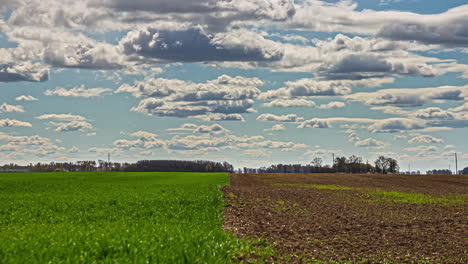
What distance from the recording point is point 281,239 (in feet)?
73.0

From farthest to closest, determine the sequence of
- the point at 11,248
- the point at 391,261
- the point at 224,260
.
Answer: the point at 391,261 < the point at 224,260 < the point at 11,248

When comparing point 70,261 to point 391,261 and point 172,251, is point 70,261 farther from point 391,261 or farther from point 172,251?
point 391,261

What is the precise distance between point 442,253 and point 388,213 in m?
14.5

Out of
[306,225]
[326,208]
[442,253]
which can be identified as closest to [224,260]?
[442,253]

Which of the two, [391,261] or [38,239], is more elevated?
[38,239]

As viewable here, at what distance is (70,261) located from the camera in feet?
43.4

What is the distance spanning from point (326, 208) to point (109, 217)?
16.2 meters

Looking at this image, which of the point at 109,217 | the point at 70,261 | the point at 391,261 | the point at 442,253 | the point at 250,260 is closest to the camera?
the point at 70,261

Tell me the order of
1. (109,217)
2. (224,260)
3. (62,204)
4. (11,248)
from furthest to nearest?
(62,204), (109,217), (224,260), (11,248)

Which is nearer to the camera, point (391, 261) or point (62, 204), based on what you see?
point (391, 261)

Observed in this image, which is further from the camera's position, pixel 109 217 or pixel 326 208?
pixel 326 208

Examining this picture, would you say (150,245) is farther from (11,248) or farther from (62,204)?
(62,204)

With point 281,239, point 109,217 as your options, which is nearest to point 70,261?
point 281,239

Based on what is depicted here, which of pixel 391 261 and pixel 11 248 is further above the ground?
pixel 11 248
